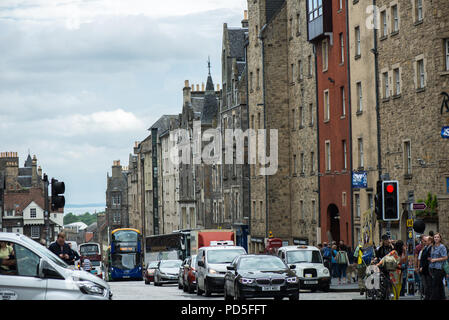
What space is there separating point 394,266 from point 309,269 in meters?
12.5

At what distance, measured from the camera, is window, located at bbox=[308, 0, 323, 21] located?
55.2 metres

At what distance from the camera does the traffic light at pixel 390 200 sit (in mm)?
24375

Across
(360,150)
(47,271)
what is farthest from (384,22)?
(47,271)

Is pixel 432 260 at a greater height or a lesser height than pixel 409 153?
lesser

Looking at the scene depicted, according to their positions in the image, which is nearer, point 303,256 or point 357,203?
point 303,256

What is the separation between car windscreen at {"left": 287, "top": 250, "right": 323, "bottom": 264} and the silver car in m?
21.1

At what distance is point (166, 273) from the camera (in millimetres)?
49719

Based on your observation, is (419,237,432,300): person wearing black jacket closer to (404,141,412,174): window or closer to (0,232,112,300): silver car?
(0,232,112,300): silver car

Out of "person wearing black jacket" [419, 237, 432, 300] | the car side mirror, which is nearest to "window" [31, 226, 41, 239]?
"person wearing black jacket" [419, 237, 432, 300]

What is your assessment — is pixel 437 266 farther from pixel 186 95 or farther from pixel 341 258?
pixel 186 95
